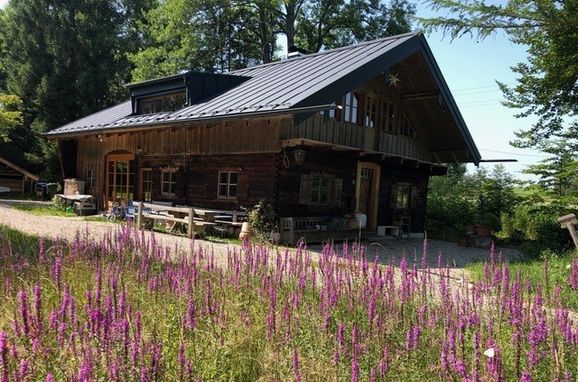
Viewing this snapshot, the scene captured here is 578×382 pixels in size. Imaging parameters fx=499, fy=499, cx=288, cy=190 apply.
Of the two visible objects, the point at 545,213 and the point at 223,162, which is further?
→ the point at 545,213

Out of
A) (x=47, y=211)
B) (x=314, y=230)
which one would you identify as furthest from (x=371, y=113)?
(x=47, y=211)

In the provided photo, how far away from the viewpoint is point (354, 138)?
625 inches

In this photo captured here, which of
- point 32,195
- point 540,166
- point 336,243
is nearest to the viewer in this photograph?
point 336,243

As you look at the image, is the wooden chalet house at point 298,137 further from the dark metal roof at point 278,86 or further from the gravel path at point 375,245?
the gravel path at point 375,245

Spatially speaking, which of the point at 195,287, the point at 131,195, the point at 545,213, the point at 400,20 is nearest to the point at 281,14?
the point at 400,20

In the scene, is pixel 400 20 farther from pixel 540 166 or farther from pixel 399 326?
pixel 399 326

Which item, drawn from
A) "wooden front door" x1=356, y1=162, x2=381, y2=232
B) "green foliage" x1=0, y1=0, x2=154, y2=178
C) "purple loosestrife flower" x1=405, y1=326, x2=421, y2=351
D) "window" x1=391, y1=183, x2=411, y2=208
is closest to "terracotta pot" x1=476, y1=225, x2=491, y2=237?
"window" x1=391, y1=183, x2=411, y2=208

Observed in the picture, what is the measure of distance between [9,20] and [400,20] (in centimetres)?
2532

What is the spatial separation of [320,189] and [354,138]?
6.47 ft

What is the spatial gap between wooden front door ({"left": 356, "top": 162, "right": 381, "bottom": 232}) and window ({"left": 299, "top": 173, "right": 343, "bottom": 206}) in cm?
171

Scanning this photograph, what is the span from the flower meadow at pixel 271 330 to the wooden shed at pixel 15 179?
1083 inches

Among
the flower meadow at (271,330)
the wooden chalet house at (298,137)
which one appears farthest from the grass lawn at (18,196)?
the flower meadow at (271,330)

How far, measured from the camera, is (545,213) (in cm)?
1816

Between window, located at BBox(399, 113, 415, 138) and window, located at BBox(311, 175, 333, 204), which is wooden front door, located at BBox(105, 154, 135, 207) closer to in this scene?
window, located at BBox(311, 175, 333, 204)
